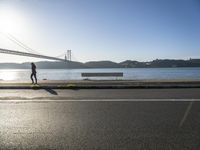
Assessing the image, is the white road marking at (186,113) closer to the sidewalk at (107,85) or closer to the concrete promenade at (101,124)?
the concrete promenade at (101,124)

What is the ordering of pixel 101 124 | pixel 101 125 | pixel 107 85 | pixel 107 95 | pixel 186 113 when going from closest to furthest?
pixel 101 125 < pixel 101 124 < pixel 186 113 < pixel 107 95 < pixel 107 85

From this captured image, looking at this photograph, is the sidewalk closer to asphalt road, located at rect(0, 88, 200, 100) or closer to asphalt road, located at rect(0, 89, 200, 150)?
A: asphalt road, located at rect(0, 88, 200, 100)

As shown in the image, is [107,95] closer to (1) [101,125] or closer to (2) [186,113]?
(2) [186,113]

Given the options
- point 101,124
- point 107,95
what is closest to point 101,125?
point 101,124

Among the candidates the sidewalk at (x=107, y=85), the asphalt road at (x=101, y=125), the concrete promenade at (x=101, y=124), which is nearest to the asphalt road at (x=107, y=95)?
the concrete promenade at (x=101, y=124)

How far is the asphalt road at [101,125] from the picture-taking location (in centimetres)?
638

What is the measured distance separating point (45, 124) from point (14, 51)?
57.5 m

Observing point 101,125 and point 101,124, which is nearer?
point 101,125

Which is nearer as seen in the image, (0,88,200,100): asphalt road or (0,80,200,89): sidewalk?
(0,88,200,100): asphalt road

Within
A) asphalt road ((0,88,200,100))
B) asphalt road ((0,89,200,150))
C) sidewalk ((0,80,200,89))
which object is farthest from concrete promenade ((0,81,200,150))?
sidewalk ((0,80,200,89))

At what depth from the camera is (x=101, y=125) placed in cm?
801

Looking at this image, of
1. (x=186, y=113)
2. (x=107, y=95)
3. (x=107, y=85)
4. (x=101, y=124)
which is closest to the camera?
(x=101, y=124)

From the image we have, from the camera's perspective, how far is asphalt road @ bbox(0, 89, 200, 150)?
6.38 meters

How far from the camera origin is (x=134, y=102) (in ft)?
39.3
